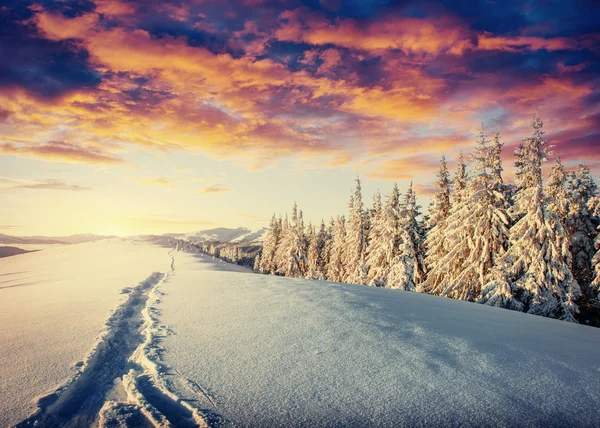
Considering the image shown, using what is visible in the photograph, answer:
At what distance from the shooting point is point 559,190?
24.5m

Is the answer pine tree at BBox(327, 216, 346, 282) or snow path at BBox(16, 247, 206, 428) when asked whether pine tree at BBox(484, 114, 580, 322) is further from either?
A: pine tree at BBox(327, 216, 346, 282)

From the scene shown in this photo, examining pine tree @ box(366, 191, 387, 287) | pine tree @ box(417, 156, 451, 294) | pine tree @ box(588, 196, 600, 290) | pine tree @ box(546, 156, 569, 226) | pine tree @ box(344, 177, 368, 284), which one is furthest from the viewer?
pine tree @ box(344, 177, 368, 284)

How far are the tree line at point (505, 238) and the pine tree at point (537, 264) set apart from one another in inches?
2.1

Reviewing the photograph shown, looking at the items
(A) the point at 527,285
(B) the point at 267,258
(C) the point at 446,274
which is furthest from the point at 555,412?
(B) the point at 267,258

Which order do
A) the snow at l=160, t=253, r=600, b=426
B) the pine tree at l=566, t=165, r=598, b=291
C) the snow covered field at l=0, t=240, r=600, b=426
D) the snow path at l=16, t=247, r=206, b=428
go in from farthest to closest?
the pine tree at l=566, t=165, r=598, b=291 < the snow at l=160, t=253, r=600, b=426 < the snow covered field at l=0, t=240, r=600, b=426 < the snow path at l=16, t=247, r=206, b=428

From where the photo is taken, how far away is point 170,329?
7047 mm

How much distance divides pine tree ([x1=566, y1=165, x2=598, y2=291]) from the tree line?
6cm

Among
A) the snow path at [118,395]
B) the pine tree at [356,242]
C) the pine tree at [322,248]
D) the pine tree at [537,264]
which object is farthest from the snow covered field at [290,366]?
the pine tree at [322,248]

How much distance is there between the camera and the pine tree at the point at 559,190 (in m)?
24.1

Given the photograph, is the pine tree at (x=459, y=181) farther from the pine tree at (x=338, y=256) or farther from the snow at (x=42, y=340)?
the snow at (x=42, y=340)

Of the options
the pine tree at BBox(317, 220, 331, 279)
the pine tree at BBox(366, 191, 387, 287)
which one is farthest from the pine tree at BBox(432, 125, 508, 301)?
the pine tree at BBox(317, 220, 331, 279)

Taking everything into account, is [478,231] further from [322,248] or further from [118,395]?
[322,248]

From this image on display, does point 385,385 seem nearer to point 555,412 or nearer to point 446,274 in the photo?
point 555,412

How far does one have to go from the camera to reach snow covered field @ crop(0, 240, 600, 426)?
408 centimetres
